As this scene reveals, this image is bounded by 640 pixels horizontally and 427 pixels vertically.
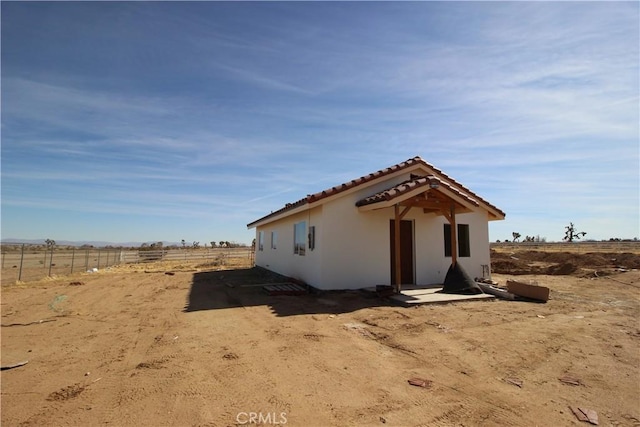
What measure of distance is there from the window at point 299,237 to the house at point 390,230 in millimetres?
36

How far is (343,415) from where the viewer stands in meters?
3.34

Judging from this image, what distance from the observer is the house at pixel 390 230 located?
33.7 feet

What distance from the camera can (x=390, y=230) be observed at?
1135 centimetres

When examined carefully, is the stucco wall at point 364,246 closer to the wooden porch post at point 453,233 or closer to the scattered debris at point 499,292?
the wooden porch post at point 453,233

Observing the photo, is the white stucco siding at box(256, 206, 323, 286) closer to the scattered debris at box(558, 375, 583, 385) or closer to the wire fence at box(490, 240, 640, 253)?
the scattered debris at box(558, 375, 583, 385)

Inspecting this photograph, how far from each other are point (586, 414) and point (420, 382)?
5.25ft

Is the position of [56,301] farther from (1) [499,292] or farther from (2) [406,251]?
(1) [499,292]

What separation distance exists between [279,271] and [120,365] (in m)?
11.6

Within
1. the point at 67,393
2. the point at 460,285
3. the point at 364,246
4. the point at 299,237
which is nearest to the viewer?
the point at 67,393

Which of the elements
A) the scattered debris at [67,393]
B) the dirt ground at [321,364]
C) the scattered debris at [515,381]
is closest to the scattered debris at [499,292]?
the dirt ground at [321,364]

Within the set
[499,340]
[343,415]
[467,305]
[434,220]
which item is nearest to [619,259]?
[434,220]

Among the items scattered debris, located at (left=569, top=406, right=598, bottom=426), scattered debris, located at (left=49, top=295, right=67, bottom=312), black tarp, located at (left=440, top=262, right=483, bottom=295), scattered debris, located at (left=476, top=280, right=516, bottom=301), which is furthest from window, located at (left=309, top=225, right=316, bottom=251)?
scattered debris, located at (left=569, top=406, right=598, bottom=426)

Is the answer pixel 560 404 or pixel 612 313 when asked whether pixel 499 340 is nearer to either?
pixel 560 404

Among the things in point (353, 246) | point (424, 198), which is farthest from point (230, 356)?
point (424, 198)
